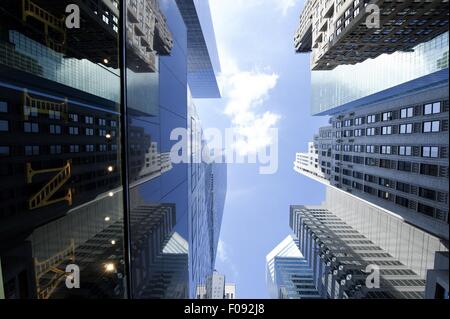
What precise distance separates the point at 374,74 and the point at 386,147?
1839cm

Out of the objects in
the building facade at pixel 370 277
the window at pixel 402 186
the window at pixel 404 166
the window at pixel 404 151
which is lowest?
the building facade at pixel 370 277

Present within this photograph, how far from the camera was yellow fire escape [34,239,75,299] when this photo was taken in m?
10.4

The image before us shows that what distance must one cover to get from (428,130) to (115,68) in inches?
1016

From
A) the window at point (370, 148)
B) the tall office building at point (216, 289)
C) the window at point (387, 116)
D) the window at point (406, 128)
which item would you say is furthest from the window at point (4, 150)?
the window at point (387, 116)

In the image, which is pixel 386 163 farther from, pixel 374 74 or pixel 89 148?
pixel 89 148

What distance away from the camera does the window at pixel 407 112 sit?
1149 inches

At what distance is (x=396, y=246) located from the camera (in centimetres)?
1386

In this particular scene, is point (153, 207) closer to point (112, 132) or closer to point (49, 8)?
point (112, 132)

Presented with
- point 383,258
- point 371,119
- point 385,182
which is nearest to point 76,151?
point 383,258

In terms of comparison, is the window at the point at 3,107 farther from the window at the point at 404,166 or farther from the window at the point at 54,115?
the window at the point at 404,166

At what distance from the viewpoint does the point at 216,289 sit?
15719 mm

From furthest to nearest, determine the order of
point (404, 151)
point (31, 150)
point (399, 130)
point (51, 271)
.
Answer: point (399, 130), point (404, 151), point (31, 150), point (51, 271)

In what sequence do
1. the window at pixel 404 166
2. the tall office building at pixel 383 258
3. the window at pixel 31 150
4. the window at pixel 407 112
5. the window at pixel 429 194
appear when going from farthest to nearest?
the window at pixel 407 112 → the window at pixel 404 166 → the window at pixel 429 194 → the window at pixel 31 150 → the tall office building at pixel 383 258

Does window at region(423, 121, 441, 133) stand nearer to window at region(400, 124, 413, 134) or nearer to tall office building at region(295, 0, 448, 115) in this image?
tall office building at region(295, 0, 448, 115)
